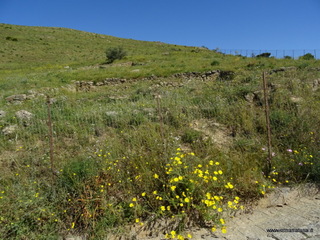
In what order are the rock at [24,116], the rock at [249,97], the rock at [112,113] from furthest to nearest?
the rock at [249,97], the rock at [112,113], the rock at [24,116]

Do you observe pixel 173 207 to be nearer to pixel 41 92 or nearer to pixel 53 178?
pixel 53 178

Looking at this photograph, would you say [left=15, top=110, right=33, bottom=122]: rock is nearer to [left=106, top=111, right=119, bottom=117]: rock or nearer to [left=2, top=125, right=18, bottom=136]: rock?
[left=2, top=125, right=18, bottom=136]: rock

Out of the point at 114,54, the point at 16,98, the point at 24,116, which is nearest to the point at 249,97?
the point at 24,116

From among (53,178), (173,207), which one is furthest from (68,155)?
(173,207)

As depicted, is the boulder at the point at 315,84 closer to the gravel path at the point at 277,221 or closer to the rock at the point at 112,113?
the gravel path at the point at 277,221

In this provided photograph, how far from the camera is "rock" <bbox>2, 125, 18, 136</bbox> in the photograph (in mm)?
4573

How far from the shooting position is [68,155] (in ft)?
12.7

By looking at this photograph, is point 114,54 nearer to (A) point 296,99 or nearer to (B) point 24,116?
(B) point 24,116

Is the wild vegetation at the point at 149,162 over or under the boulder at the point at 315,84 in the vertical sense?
under

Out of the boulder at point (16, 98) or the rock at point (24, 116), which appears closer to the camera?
the rock at point (24, 116)

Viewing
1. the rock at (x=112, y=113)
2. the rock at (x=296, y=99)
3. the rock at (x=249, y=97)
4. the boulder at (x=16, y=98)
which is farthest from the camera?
the boulder at (x=16, y=98)

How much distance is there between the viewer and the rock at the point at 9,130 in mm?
4573

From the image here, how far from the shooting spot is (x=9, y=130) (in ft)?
15.3

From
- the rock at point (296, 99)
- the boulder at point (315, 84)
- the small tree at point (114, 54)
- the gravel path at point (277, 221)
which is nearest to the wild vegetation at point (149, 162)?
the rock at point (296, 99)
